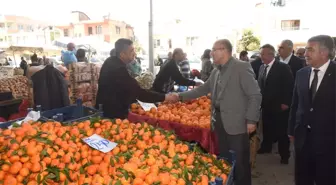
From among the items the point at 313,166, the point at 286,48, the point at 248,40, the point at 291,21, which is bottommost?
the point at 313,166

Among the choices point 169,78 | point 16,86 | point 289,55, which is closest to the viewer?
point 169,78

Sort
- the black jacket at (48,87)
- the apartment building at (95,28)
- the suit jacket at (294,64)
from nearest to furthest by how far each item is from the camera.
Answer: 1. the black jacket at (48,87)
2. the suit jacket at (294,64)
3. the apartment building at (95,28)

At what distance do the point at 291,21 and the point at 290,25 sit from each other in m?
0.43

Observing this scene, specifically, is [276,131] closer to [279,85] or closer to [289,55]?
[279,85]

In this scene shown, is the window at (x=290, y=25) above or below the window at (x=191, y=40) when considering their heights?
above

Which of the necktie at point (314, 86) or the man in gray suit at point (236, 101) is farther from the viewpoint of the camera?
the man in gray suit at point (236, 101)

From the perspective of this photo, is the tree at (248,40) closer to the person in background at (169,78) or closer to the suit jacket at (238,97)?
the person in background at (169,78)

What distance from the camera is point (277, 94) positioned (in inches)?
163

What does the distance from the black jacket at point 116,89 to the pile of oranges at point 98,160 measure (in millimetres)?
709

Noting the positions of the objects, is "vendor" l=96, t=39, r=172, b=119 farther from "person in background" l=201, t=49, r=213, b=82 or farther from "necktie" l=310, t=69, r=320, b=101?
"person in background" l=201, t=49, r=213, b=82

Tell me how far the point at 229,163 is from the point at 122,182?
927mm

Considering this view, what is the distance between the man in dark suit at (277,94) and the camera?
4.12 m

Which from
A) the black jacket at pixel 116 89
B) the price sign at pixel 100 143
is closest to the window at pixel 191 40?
the black jacket at pixel 116 89

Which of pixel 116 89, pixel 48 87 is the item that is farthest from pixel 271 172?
pixel 48 87
